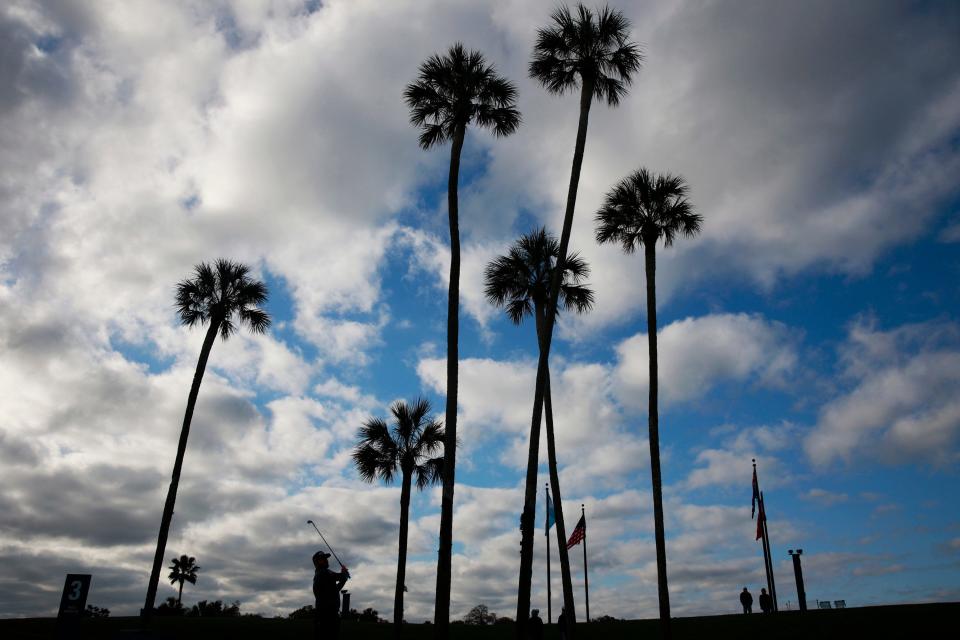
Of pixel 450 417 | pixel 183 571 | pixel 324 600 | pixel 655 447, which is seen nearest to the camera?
pixel 324 600

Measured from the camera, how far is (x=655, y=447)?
25453mm

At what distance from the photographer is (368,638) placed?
32031 mm

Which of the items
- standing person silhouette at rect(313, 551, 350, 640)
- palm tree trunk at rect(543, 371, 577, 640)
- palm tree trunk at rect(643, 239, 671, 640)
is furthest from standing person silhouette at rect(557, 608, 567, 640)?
standing person silhouette at rect(313, 551, 350, 640)

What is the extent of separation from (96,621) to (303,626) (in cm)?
937

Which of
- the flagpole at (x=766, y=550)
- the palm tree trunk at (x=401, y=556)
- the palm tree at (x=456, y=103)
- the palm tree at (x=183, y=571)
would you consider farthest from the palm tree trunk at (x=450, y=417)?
the palm tree at (x=183, y=571)

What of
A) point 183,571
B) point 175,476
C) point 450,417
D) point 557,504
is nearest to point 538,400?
point 450,417

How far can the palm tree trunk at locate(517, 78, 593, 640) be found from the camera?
2098 cm

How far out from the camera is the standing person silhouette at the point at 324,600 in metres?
11.6

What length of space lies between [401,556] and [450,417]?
14.2 m

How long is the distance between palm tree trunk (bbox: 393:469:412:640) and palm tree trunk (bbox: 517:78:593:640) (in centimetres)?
1189

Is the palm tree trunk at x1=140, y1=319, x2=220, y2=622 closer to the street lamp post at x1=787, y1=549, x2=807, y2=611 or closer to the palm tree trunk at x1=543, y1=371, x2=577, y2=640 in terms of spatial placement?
the palm tree trunk at x1=543, y1=371, x2=577, y2=640

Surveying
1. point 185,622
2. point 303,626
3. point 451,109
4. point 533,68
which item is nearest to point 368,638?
point 303,626

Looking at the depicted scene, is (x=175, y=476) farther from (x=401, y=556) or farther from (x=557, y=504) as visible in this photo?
(x=557, y=504)

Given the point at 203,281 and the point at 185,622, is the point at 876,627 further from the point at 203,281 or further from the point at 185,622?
the point at 203,281
